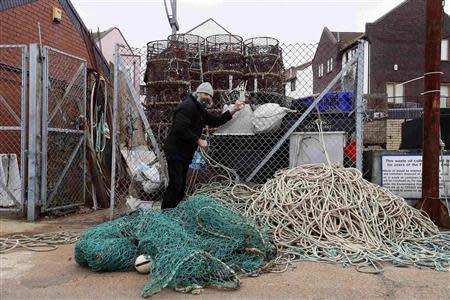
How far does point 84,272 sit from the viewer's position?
4.21 meters

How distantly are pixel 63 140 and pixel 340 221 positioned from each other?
463 cm

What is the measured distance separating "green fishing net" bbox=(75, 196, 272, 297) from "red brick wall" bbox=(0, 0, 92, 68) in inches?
235

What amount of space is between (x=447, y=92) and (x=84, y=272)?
36.7m

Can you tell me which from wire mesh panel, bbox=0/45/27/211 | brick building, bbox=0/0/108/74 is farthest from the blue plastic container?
brick building, bbox=0/0/108/74

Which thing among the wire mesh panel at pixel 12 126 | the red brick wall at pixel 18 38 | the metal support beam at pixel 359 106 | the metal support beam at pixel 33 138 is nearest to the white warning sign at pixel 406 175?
the metal support beam at pixel 359 106

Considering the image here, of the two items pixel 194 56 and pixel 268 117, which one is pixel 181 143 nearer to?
pixel 268 117

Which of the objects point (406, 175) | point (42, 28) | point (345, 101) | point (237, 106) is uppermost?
point (42, 28)

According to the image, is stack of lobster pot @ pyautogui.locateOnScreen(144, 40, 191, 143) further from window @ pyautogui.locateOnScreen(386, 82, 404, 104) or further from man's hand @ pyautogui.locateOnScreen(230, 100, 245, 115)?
window @ pyautogui.locateOnScreen(386, 82, 404, 104)

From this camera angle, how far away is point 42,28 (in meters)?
9.91

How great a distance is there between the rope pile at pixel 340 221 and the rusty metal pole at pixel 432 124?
14.1 inches

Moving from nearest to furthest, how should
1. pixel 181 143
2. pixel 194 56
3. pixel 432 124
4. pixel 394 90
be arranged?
pixel 181 143 → pixel 432 124 → pixel 194 56 → pixel 394 90

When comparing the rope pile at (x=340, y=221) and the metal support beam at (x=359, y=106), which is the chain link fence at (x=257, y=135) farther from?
the rope pile at (x=340, y=221)

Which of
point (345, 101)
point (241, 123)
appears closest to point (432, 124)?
point (345, 101)

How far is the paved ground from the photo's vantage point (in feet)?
12.0
